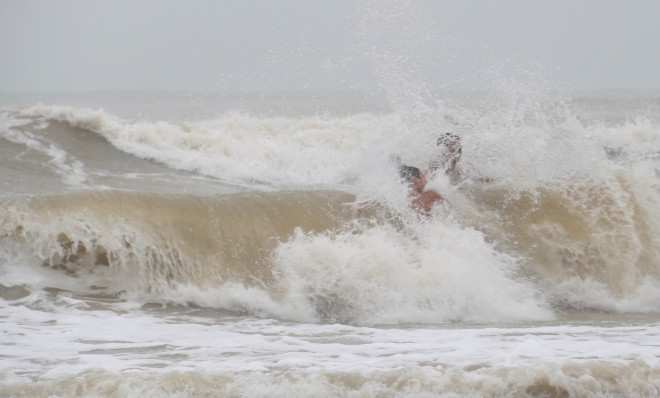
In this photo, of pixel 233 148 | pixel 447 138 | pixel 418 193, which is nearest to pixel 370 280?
pixel 418 193

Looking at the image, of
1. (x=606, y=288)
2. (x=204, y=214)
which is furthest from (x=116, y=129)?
(x=606, y=288)

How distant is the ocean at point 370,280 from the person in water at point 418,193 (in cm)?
9

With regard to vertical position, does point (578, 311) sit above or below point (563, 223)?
below

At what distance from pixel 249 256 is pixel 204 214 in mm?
728

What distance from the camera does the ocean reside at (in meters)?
3.88

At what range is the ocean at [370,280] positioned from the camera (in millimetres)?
3883

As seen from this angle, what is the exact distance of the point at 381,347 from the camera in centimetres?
454

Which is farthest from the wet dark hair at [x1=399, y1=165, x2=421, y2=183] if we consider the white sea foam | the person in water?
the white sea foam

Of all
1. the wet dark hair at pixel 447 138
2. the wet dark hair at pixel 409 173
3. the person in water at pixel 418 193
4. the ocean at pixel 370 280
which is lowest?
the ocean at pixel 370 280

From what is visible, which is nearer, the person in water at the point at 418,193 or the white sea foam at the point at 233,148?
the person in water at the point at 418,193

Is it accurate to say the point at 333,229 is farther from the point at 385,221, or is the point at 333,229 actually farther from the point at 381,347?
the point at 381,347

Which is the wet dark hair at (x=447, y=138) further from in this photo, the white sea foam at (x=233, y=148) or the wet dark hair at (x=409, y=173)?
the white sea foam at (x=233, y=148)

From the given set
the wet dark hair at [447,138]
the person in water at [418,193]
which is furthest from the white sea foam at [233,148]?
the person in water at [418,193]

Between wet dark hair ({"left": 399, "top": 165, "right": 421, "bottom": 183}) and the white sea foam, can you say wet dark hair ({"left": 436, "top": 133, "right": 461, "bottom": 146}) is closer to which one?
wet dark hair ({"left": 399, "top": 165, "right": 421, "bottom": 183})
